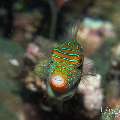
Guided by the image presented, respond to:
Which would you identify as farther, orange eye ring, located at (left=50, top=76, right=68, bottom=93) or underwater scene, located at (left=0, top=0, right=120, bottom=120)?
underwater scene, located at (left=0, top=0, right=120, bottom=120)

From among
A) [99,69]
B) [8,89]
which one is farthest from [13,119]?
[99,69]

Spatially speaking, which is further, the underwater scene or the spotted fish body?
the underwater scene

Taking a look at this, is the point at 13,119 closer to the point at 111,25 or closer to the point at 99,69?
the point at 99,69

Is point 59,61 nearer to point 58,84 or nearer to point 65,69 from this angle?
point 65,69

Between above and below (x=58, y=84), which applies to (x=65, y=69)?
above

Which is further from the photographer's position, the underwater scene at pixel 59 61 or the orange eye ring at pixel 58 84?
the underwater scene at pixel 59 61

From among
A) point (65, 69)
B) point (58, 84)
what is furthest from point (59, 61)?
point (58, 84)
